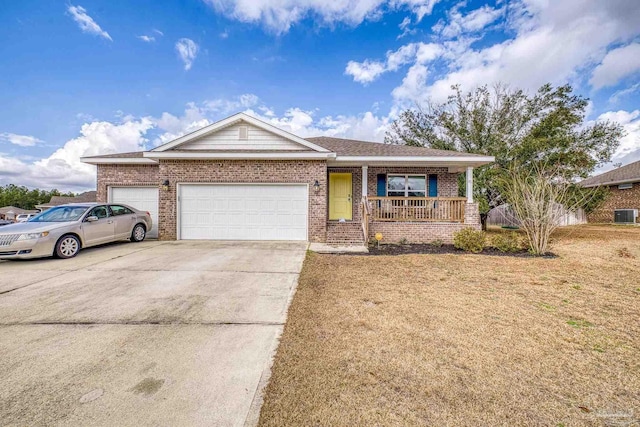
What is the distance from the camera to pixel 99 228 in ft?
24.9

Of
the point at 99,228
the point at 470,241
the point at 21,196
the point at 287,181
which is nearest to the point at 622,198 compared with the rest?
the point at 470,241

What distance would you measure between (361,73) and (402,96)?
291 cm

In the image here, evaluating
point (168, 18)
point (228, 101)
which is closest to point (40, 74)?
point (168, 18)

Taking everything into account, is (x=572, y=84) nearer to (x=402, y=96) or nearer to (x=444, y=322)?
(x=402, y=96)

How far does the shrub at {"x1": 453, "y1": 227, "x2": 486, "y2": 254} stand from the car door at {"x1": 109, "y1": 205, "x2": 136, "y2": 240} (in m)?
10.2

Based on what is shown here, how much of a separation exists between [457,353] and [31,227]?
29.0ft

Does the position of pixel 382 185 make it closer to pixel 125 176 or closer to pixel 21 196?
pixel 125 176

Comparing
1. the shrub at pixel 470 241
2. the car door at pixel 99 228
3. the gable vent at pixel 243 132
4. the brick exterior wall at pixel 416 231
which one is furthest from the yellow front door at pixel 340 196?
Result: the car door at pixel 99 228

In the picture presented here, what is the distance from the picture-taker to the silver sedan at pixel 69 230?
598 centimetres

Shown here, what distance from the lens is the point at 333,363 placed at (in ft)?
7.61

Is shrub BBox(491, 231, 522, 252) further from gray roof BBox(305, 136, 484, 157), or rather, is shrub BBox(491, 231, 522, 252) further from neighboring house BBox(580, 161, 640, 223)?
neighboring house BBox(580, 161, 640, 223)

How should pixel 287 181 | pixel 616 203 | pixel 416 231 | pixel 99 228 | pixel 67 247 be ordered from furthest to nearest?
pixel 616 203 → pixel 416 231 → pixel 287 181 → pixel 99 228 → pixel 67 247

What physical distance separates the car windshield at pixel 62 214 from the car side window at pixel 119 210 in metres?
0.74

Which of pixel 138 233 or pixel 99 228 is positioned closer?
pixel 99 228
